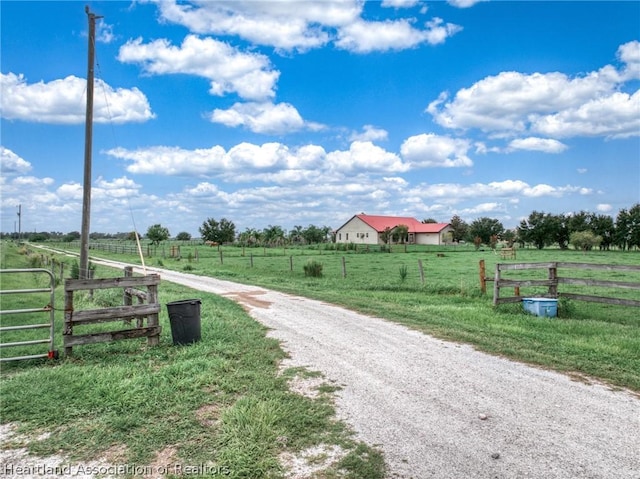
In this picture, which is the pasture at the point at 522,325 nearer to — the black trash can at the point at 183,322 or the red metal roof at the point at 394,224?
the black trash can at the point at 183,322

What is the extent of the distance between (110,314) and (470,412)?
585cm

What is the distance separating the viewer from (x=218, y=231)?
249ft

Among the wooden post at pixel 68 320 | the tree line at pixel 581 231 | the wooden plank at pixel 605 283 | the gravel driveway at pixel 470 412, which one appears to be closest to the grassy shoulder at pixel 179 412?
the wooden post at pixel 68 320

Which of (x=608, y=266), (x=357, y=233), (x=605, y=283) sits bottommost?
(x=605, y=283)

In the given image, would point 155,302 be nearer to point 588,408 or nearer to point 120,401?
point 120,401

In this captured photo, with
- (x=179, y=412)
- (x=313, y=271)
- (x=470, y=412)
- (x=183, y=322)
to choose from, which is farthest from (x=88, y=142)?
(x=470, y=412)

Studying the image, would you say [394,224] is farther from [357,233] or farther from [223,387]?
[223,387]

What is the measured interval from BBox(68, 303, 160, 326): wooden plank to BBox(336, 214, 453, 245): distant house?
75652 mm

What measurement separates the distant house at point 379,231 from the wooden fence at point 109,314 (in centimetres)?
7556

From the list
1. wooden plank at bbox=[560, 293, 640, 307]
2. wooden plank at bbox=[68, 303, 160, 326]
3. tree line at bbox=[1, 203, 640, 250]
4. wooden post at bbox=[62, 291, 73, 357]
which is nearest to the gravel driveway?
wooden plank at bbox=[68, 303, 160, 326]

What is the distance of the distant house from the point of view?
84.8 meters

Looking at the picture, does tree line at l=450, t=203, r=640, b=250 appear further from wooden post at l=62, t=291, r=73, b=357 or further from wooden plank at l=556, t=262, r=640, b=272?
wooden post at l=62, t=291, r=73, b=357

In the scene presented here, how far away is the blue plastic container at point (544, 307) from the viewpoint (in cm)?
1033

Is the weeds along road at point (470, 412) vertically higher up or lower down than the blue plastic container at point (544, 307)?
lower down
